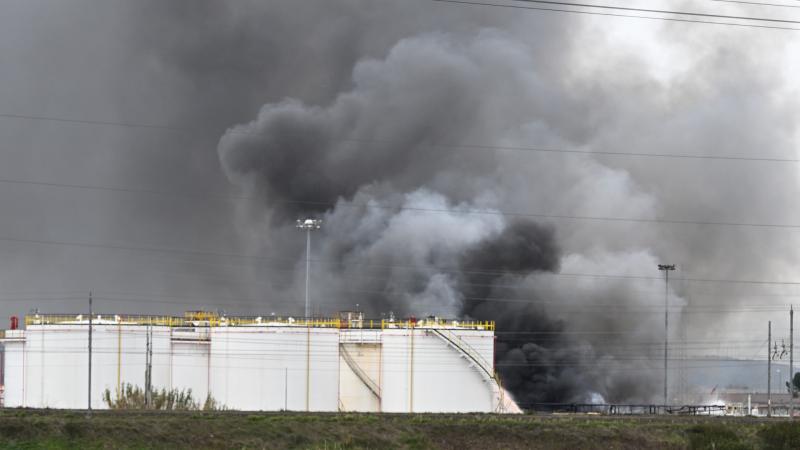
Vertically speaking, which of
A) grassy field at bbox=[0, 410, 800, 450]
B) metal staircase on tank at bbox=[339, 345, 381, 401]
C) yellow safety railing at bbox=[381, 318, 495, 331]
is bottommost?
grassy field at bbox=[0, 410, 800, 450]

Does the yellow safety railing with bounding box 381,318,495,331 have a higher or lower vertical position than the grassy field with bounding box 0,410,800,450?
higher

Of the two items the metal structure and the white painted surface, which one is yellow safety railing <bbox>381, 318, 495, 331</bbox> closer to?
the metal structure

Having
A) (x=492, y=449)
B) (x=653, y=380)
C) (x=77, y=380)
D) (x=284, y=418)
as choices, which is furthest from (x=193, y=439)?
(x=653, y=380)

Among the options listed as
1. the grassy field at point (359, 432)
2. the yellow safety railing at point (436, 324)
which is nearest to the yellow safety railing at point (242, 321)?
the yellow safety railing at point (436, 324)

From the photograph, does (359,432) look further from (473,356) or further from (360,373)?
(360,373)

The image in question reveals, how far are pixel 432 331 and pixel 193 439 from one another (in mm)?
36027

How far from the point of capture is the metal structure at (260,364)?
9269cm

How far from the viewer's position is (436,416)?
243 feet

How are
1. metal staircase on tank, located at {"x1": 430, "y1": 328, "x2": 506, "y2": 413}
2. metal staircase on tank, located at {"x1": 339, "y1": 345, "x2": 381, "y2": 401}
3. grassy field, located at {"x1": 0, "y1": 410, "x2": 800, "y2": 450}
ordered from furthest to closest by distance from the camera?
metal staircase on tank, located at {"x1": 339, "y1": 345, "x2": 381, "y2": 401} → metal staircase on tank, located at {"x1": 430, "y1": 328, "x2": 506, "y2": 413} → grassy field, located at {"x1": 0, "y1": 410, "x2": 800, "y2": 450}

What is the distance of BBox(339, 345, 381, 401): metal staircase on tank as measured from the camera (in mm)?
97438

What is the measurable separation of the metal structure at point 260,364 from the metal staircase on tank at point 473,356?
0.25ft

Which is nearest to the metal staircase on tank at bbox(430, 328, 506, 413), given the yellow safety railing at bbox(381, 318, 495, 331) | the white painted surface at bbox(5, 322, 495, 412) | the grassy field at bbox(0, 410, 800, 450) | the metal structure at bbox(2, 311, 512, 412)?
the metal structure at bbox(2, 311, 512, 412)

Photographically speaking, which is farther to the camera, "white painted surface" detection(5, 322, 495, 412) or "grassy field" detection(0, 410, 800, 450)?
"white painted surface" detection(5, 322, 495, 412)

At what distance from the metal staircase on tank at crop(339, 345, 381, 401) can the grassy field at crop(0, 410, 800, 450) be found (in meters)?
24.7
